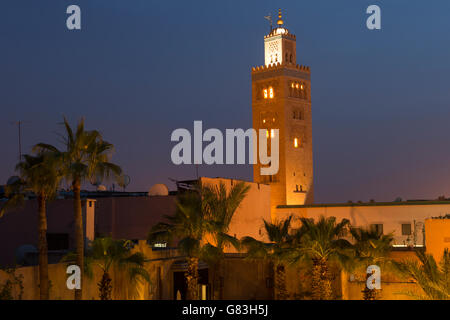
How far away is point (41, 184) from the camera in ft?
54.9

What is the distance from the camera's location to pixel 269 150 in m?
68.5

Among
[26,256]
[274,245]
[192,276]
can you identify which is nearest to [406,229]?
[274,245]

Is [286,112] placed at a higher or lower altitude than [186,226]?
higher

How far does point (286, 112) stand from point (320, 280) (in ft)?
155

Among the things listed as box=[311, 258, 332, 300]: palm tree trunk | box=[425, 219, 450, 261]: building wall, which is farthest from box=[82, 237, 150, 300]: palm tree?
box=[425, 219, 450, 261]: building wall

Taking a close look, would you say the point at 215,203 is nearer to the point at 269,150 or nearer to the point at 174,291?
the point at 174,291

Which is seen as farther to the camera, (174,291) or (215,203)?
(174,291)

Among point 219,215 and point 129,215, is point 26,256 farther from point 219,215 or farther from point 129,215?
point 129,215

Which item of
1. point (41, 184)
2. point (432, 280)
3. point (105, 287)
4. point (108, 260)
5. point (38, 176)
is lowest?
point (105, 287)

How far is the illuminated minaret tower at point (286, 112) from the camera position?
67062 mm

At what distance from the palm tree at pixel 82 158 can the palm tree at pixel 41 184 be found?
307 mm

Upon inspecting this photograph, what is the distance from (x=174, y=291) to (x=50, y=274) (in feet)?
26.0

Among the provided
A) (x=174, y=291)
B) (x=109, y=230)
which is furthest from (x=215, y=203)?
(x=109, y=230)

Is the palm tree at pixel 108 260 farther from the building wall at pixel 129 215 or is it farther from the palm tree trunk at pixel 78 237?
the building wall at pixel 129 215
